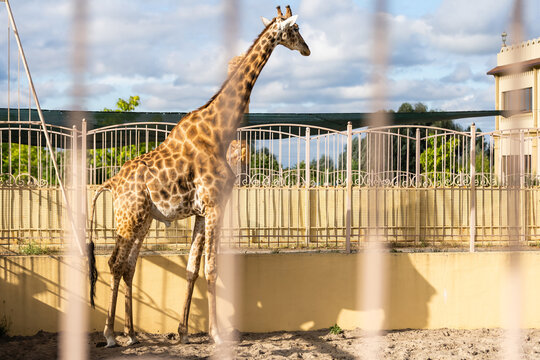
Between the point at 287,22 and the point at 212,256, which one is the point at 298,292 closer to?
the point at 212,256

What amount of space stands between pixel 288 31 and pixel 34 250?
389cm

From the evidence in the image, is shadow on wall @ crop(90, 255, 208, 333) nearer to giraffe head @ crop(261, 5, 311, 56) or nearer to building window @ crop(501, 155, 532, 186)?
giraffe head @ crop(261, 5, 311, 56)

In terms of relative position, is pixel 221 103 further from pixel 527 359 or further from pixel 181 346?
pixel 527 359

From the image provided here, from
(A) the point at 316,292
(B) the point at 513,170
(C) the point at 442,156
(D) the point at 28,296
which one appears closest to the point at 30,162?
(D) the point at 28,296

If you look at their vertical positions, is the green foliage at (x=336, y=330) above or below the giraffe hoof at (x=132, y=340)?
below

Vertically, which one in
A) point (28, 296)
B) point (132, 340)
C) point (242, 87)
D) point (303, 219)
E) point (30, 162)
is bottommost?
point (132, 340)

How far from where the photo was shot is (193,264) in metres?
6.16

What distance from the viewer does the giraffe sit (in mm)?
5812

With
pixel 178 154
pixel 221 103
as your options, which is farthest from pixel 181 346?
pixel 221 103

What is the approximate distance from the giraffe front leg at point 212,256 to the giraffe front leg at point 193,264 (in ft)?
0.66

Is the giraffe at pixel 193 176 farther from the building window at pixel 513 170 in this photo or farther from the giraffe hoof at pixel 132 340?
the building window at pixel 513 170

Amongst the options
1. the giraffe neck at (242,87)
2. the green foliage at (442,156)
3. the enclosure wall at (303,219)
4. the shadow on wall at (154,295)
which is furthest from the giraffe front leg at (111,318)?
the green foliage at (442,156)

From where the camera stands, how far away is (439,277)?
718 cm

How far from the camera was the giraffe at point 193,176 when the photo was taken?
5812 millimetres
